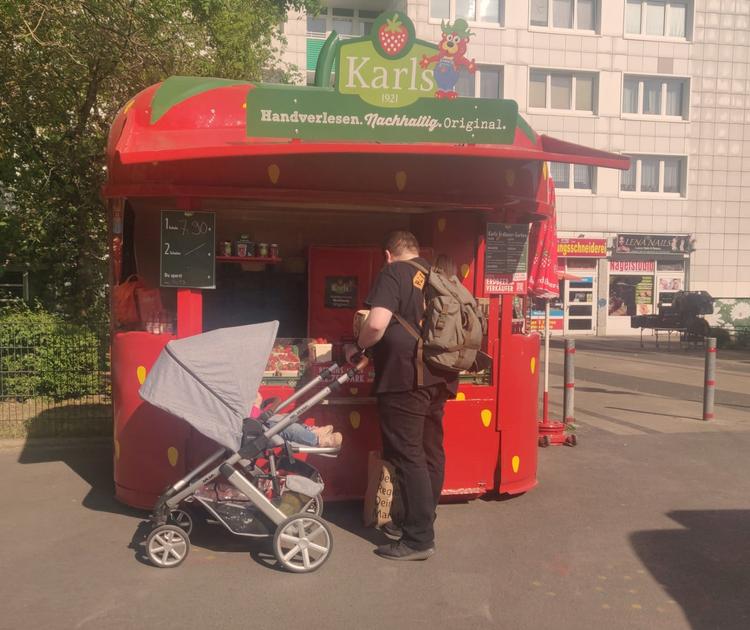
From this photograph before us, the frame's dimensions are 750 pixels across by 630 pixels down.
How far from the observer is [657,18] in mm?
28328

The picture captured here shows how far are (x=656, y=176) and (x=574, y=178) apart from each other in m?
3.48

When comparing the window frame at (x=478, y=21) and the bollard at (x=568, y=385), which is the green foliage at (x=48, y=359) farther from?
the window frame at (x=478, y=21)

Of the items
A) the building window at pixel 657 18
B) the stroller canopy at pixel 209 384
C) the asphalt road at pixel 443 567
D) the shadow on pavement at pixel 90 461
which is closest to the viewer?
the asphalt road at pixel 443 567

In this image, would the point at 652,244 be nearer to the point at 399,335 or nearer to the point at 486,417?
the point at 486,417

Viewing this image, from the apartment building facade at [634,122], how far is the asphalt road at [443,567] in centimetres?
2275

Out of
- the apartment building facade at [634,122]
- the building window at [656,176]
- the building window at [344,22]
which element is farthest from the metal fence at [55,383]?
the building window at [656,176]

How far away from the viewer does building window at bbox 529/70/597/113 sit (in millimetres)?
27656

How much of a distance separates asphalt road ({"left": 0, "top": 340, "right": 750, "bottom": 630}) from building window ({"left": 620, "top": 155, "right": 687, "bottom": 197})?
2367cm

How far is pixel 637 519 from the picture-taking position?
5379 mm

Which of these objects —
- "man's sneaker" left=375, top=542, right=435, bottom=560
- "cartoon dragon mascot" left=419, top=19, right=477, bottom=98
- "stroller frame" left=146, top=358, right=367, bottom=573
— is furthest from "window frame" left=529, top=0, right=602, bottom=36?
"stroller frame" left=146, top=358, right=367, bottom=573

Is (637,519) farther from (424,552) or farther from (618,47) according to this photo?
(618,47)

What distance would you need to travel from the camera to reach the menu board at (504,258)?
5.67 meters

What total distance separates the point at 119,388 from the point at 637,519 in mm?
3829

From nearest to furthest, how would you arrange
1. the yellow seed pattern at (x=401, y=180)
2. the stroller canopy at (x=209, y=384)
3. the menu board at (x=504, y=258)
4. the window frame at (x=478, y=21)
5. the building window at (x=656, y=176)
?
1. the stroller canopy at (x=209, y=384)
2. the yellow seed pattern at (x=401, y=180)
3. the menu board at (x=504, y=258)
4. the window frame at (x=478, y=21)
5. the building window at (x=656, y=176)
